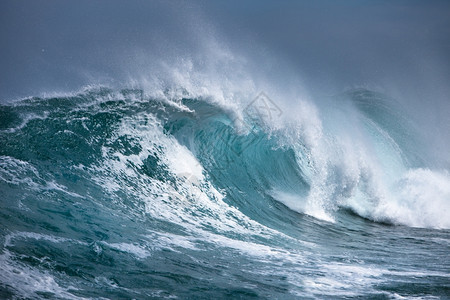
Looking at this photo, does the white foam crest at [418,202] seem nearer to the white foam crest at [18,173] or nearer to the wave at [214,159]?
the wave at [214,159]

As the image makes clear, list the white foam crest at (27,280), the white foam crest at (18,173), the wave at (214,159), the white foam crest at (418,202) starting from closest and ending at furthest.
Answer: the white foam crest at (27,280)
the white foam crest at (18,173)
the wave at (214,159)
the white foam crest at (418,202)

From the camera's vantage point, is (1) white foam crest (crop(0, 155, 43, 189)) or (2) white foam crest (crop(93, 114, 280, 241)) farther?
(2) white foam crest (crop(93, 114, 280, 241))

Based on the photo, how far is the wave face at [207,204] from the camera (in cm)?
394

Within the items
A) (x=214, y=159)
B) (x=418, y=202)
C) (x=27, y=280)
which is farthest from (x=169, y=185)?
(x=418, y=202)

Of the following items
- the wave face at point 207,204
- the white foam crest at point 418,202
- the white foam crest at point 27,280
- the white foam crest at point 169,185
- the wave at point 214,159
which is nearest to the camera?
the white foam crest at point 27,280

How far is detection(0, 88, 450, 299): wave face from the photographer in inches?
155

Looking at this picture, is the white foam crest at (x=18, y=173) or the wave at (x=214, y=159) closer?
the white foam crest at (x=18, y=173)

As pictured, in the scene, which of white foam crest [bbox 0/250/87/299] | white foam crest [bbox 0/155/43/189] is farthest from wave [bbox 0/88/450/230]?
white foam crest [bbox 0/250/87/299]

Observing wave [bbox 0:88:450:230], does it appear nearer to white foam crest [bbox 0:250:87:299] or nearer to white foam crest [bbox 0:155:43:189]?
white foam crest [bbox 0:155:43:189]

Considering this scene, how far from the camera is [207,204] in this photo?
6977 mm

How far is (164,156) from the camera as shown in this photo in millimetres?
7867

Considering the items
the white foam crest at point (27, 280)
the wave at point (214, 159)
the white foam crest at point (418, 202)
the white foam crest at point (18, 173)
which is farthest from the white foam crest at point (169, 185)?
the white foam crest at point (418, 202)

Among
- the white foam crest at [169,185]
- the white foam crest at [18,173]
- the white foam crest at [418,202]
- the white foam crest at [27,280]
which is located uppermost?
the white foam crest at [418,202]

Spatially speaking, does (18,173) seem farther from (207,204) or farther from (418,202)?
(418,202)
